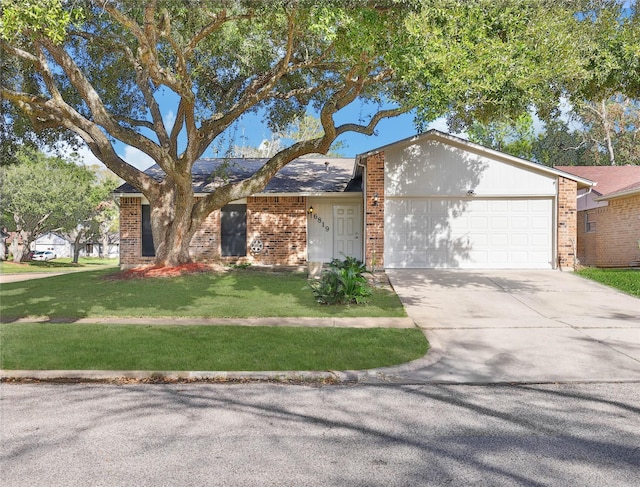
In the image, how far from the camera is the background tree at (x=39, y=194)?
105 ft

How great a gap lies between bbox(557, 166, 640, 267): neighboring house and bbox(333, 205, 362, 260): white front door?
26.8 feet

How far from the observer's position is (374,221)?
14.6 metres

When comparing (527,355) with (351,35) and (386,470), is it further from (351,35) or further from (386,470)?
(351,35)

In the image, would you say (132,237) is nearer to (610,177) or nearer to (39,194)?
(39,194)

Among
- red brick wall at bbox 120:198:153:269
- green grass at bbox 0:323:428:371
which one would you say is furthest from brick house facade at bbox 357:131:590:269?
red brick wall at bbox 120:198:153:269

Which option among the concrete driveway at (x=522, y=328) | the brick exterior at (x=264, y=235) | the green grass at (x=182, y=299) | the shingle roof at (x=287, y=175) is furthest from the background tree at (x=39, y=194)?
the concrete driveway at (x=522, y=328)

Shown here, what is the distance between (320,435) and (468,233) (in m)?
12.4

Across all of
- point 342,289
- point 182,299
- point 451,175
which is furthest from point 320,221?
point 182,299

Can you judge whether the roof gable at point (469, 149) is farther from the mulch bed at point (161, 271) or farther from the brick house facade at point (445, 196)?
the mulch bed at point (161, 271)

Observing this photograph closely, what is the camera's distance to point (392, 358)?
242 inches

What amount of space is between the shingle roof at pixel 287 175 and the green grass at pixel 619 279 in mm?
7804

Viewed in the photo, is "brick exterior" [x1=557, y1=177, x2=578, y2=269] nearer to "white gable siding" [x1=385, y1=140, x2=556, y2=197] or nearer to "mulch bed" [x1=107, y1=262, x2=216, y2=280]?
"white gable siding" [x1=385, y1=140, x2=556, y2=197]

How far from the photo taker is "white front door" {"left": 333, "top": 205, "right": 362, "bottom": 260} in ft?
56.7

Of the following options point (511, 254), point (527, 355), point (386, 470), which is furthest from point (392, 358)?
point (511, 254)
